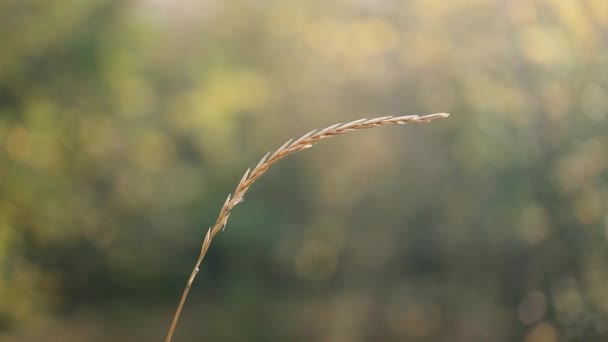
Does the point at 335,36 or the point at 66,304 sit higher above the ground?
the point at 335,36

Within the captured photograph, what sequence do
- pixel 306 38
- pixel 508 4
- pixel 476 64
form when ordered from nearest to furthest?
pixel 508 4, pixel 476 64, pixel 306 38

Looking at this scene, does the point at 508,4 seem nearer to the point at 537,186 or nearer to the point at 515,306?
the point at 537,186

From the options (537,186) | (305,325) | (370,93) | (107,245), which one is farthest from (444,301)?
(107,245)

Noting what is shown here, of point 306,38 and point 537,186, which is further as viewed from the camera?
point 306,38

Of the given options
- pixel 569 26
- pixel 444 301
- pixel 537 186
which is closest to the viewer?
pixel 569 26

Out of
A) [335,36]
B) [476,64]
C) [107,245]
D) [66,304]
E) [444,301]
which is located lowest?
[444,301]

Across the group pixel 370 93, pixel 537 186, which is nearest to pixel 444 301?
pixel 370 93
